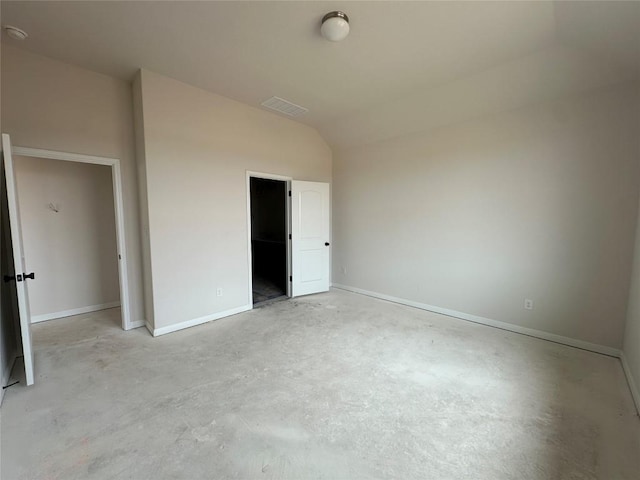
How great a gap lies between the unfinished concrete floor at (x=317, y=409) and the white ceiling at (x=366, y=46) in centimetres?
280

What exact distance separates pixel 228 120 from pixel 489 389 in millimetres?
4110

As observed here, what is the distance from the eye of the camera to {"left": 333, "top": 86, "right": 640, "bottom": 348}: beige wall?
2.69m

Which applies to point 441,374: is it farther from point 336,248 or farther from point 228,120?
point 228,120

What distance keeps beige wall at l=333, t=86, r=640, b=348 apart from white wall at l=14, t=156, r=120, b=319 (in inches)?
162

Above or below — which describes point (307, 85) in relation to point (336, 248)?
above

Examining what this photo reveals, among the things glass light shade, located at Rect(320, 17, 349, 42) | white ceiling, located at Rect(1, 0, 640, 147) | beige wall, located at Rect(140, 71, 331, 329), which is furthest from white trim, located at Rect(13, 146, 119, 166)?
glass light shade, located at Rect(320, 17, 349, 42)

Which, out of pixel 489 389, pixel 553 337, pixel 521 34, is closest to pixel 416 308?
pixel 553 337

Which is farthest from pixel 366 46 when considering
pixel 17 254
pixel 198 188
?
pixel 17 254

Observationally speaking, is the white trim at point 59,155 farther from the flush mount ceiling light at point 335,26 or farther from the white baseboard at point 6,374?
the flush mount ceiling light at point 335,26

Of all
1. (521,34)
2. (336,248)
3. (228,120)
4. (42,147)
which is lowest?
(336,248)

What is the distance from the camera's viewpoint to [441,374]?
244 centimetres

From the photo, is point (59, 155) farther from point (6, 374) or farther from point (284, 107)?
point (284, 107)

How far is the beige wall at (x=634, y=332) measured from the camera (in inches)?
84.8

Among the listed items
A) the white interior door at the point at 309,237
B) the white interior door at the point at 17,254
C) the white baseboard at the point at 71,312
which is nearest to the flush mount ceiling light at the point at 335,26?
the white interior door at the point at 309,237
